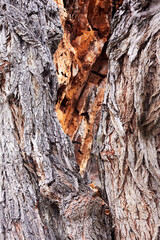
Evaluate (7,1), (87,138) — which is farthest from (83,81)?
(7,1)

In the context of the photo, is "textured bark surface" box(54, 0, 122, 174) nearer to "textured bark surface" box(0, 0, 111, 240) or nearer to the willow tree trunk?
"textured bark surface" box(0, 0, 111, 240)

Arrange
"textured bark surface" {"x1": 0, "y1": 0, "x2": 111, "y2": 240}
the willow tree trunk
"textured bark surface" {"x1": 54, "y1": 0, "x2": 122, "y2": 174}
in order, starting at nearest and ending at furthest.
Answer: the willow tree trunk → "textured bark surface" {"x1": 0, "y1": 0, "x2": 111, "y2": 240} → "textured bark surface" {"x1": 54, "y1": 0, "x2": 122, "y2": 174}

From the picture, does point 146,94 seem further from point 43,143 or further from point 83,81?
point 83,81

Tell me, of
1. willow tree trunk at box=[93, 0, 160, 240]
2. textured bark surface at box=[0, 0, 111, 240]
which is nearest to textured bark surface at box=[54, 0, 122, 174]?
textured bark surface at box=[0, 0, 111, 240]

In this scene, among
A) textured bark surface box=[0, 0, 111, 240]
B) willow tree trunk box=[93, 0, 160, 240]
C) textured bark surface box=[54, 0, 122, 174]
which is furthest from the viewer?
textured bark surface box=[54, 0, 122, 174]

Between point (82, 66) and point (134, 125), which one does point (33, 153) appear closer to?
point (134, 125)

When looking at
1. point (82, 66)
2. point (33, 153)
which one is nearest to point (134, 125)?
point (33, 153)

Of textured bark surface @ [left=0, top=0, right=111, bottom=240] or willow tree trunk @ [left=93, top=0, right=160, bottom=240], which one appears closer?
willow tree trunk @ [left=93, top=0, right=160, bottom=240]
